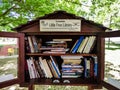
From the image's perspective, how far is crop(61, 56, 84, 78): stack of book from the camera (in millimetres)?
2400

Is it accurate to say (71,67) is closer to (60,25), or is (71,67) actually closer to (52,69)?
(52,69)

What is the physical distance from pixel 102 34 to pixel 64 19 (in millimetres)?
514

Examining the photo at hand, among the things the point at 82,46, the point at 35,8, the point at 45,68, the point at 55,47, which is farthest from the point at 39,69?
the point at 35,8

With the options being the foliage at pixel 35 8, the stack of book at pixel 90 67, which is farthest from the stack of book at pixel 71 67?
the foliage at pixel 35 8

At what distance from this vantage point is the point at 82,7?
6.33 meters

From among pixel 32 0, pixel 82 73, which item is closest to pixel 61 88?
pixel 82 73

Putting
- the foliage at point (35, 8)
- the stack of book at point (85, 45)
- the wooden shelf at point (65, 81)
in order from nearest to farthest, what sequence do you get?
1. the wooden shelf at point (65, 81)
2. the stack of book at point (85, 45)
3. the foliage at point (35, 8)

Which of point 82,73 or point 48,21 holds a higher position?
point 48,21

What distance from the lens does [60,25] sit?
2.17m

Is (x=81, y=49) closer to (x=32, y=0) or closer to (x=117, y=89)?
(x=117, y=89)

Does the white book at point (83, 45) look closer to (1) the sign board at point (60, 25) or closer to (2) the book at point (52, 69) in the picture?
(1) the sign board at point (60, 25)

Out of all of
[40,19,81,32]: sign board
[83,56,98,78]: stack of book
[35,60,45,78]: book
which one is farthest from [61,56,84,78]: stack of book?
[40,19,81,32]: sign board

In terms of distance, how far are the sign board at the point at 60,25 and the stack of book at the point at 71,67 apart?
44cm

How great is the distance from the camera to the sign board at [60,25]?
85.0 inches
